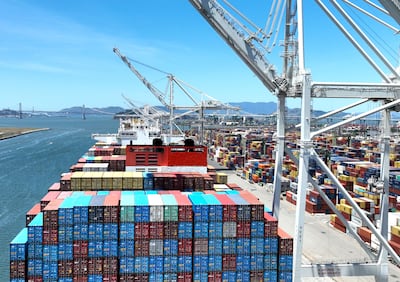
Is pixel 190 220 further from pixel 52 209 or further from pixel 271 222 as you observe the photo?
pixel 52 209

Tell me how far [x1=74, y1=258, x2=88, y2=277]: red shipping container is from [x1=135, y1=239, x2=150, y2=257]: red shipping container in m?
2.04

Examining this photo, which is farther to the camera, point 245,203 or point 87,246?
point 245,203

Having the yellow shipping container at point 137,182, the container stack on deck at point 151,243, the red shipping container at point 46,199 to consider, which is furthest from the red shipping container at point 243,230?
the red shipping container at point 46,199

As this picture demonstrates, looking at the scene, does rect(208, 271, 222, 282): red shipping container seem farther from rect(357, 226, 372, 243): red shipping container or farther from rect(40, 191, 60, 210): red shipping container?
rect(357, 226, 372, 243): red shipping container

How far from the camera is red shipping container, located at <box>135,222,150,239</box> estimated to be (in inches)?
653

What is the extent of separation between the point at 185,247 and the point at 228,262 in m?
1.90

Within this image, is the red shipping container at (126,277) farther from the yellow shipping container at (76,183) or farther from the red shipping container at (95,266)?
the yellow shipping container at (76,183)

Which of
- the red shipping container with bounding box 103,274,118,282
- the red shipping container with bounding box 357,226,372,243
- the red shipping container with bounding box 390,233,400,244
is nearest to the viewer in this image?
the red shipping container with bounding box 103,274,118,282

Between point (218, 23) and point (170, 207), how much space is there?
7966 millimetres

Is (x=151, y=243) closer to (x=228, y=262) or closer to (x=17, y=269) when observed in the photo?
(x=228, y=262)

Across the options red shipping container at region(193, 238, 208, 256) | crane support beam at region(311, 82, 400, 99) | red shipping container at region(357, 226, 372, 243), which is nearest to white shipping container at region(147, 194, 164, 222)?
red shipping container at region(193, 238, 208, 256)

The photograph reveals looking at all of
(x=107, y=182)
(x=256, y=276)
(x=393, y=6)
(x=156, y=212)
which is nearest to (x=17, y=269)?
(x=156, y=212)

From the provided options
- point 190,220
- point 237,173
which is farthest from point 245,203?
point 237,173

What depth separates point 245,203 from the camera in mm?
17484
